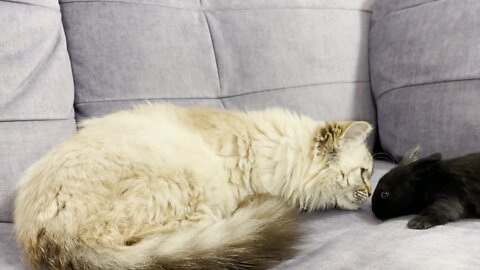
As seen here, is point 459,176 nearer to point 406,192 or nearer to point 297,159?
point 406,192

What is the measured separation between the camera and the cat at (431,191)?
1.41m

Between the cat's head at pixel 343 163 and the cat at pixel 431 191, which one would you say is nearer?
the cat at pixel 431 191

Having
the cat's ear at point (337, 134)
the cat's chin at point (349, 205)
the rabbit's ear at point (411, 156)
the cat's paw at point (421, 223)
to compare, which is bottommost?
the cat's chin at point (349, 205)

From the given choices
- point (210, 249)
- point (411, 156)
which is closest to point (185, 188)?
point (210, 249)

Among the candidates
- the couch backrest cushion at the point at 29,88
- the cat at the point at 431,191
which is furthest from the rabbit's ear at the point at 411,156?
the couch backrest cushion at the point at 29,88

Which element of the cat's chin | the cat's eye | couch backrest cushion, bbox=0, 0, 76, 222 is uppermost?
couch backrest cushion, bbox=0, 0, 76, 222

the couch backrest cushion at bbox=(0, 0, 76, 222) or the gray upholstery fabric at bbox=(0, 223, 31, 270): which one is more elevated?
the couch backrest cushion at bbox=(0, 0, 76, 222)

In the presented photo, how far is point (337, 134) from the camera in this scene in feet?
5.39

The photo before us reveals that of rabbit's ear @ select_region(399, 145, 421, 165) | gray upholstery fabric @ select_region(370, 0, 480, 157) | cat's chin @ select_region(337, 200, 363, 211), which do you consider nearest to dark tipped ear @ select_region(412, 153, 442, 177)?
rabbit's ear @ select_region(399, 145, 421, 165)

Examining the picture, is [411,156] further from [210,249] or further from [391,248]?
[210,249]

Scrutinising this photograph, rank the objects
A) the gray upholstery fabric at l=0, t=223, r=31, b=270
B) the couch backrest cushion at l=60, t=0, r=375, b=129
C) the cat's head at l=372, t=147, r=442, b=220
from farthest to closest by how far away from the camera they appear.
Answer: the couch backrest cushion at l=60, t=0, r=375, b=129 < the cat's head at l=372, t=147, r=442, b=220 < the gray upholstery fabric at l=0, t=223, r=31, b=270

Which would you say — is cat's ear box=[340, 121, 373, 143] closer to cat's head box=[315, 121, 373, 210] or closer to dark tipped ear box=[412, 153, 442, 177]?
cat's head box=[315, 121, 373, 210]

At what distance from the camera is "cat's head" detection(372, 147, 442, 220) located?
1536 mm

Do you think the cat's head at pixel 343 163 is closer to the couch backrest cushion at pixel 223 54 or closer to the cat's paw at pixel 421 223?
the cat's paw at pixel 421 223
